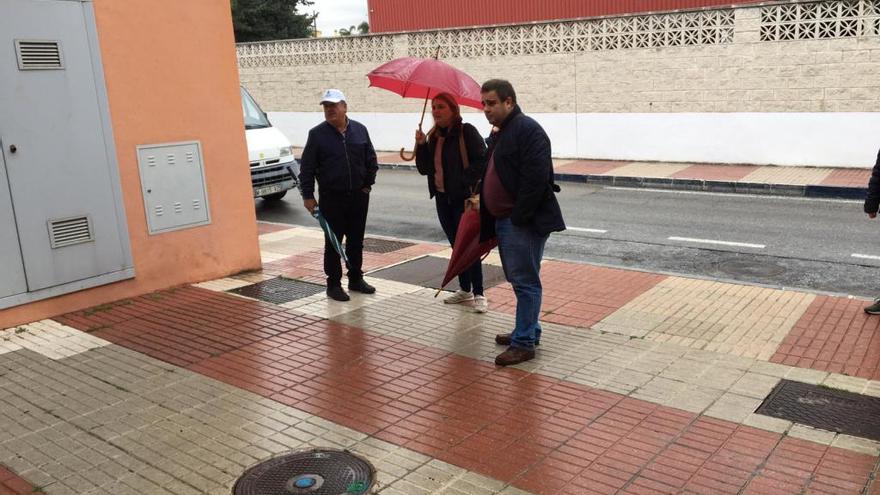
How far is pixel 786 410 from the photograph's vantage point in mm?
4625

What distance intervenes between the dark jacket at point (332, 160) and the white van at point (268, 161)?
5.42 meters

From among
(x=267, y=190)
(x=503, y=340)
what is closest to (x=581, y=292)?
(x=503, y=340)

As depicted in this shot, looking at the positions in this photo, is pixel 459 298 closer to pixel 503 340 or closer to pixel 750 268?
pixel 503 340

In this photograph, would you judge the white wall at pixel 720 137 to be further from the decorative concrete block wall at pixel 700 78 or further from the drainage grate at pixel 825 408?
the drainage grate at pixel 825 408

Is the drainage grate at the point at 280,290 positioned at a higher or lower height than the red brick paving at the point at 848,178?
higher

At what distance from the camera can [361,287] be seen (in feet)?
24.1

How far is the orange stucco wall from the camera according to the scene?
22.4ft

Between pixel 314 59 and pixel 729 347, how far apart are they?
58.6ft

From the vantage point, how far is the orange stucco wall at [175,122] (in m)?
6.83

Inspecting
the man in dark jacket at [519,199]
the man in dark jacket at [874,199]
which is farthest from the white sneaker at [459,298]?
the man in dark jacket at [874,199]

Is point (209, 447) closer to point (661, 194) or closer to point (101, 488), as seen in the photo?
point (101, 488)

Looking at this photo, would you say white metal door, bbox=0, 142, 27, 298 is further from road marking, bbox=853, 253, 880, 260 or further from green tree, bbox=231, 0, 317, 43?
green tree, bbox=231, 0, 317, 43

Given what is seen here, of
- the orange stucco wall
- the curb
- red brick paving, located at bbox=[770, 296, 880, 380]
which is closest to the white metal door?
the orange stucco wall

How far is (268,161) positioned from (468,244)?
7.27 metres
